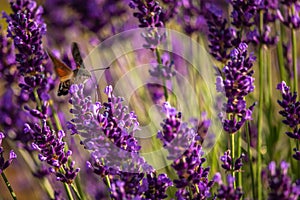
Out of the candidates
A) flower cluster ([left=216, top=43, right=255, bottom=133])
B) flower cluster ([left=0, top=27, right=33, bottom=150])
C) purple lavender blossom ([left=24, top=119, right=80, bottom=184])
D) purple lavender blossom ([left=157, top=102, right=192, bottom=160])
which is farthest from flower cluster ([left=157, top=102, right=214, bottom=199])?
flower cluster ([left=0, top=27, right=33, bottom=150])

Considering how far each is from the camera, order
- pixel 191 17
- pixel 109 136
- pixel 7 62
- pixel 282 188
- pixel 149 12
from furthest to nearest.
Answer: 1. pixel 191 17
2. pixel 7 62
3. pixel 149 12
4. pixel 109 136
5. pixel 282 188

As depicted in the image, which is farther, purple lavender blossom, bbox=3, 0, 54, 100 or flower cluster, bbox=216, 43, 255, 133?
purple lavender blossom, bbox=3, 0, 54, 100

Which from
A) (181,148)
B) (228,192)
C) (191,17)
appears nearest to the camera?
(228,192)

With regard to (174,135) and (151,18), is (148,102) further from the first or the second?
(174,135)

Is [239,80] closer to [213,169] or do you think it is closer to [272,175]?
[272,175]

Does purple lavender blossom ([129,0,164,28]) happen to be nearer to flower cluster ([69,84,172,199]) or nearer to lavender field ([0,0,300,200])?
lavender field ([0,0,300,200])

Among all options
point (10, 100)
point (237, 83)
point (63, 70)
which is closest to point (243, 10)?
point (237, 83)

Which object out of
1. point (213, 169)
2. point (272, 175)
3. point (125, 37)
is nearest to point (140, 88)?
point (125, 37)

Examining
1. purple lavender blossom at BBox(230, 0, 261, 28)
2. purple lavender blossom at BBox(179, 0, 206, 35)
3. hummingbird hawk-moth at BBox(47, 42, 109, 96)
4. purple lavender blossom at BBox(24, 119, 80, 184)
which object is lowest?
purple lavender blossom at BBox(24, 119, 80, 184)

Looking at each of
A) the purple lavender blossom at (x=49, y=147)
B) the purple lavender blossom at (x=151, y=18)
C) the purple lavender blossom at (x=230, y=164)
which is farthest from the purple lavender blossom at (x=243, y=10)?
the purple lavender blossom at (x=49, y=147)
